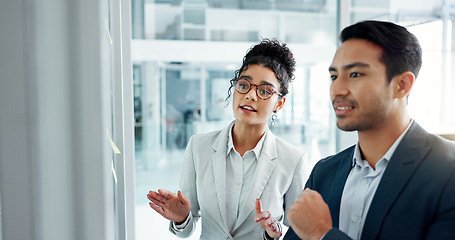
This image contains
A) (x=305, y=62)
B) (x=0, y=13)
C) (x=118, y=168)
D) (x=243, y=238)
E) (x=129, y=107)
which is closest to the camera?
(x=0, y=13)

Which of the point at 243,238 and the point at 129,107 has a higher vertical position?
the point at 129,107

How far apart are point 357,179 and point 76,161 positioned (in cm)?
105

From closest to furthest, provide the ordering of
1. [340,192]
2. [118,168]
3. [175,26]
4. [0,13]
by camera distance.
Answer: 1. [0,13]
2. [340,192]
3. [118,168]
4. [175,26]

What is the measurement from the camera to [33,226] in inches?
17.1

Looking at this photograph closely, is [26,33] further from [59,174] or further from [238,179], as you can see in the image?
[238,179]

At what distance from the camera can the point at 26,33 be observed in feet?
1.38

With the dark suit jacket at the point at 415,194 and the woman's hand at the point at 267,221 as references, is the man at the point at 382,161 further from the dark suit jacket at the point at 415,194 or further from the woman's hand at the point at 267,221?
the woman's hand at the point at 267,221

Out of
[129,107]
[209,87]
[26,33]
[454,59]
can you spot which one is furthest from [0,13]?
[454,59]

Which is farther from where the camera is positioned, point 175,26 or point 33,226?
point 175,26

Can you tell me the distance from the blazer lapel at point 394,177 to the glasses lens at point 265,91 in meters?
0.71

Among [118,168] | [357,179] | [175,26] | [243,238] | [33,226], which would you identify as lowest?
[243,238]

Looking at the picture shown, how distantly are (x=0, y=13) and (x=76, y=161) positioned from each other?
206 mm

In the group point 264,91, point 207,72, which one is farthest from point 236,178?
point 207,72

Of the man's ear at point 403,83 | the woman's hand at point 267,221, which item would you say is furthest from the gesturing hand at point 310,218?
the man's ear at point 403,83
